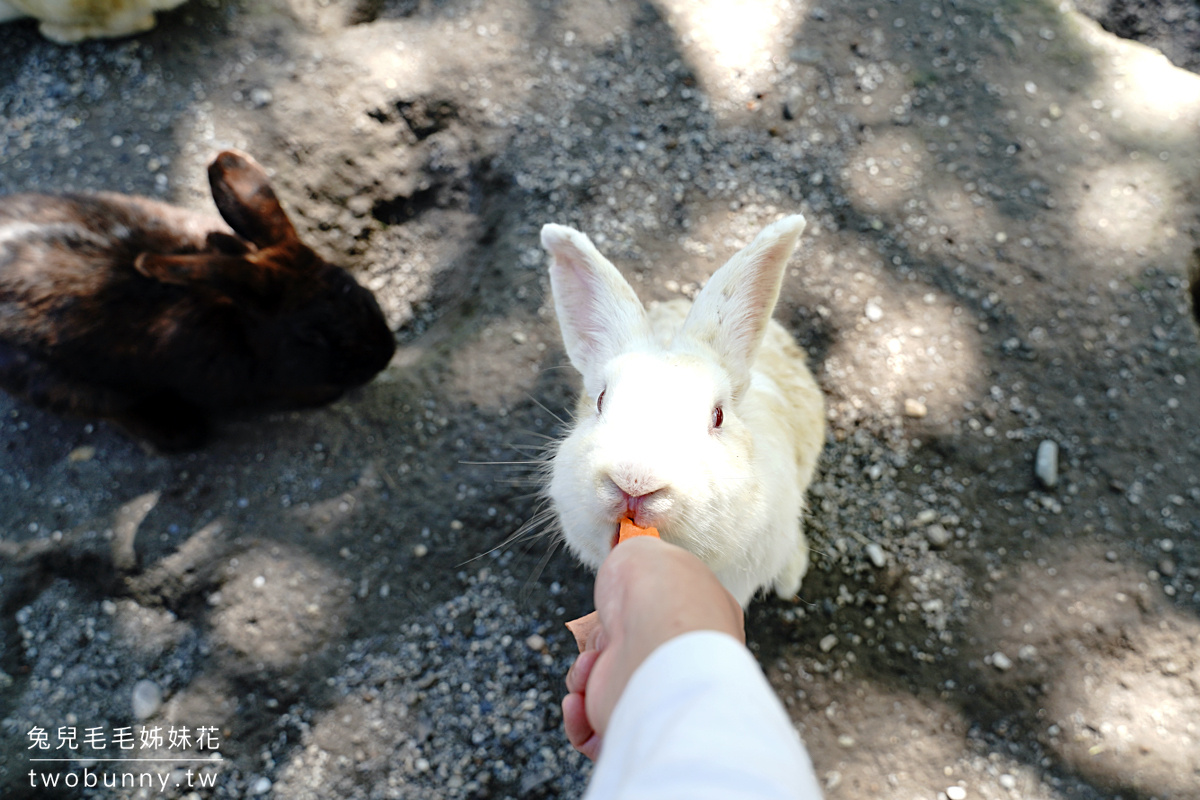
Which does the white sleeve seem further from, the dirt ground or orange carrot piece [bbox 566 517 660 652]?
the dirt ground

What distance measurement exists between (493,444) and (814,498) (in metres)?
1.55

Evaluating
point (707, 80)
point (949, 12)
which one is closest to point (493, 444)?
point (707, 80)

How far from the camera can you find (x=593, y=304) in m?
2.27

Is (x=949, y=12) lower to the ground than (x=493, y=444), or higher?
higher

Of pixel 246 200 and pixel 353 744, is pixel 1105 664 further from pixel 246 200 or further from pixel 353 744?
pixel 246 200

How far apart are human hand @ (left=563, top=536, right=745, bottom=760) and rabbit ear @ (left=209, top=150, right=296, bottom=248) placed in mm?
2467

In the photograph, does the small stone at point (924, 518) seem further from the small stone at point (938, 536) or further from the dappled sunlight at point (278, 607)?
the dappled sunlight at point (278, 607)

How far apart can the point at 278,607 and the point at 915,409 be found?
306 cm

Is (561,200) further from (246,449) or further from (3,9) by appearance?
(3,9)

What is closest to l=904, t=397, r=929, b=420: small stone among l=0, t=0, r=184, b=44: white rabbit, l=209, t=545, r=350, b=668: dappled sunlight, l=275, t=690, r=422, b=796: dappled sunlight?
l=275, t=690, r=422, b=796: dappled sunlight

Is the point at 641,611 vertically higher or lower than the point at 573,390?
higher

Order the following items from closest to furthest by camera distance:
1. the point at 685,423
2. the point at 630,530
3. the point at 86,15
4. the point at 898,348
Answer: the point at 630,530
the point at 685,423
the point at 898,348
the point at 86,15

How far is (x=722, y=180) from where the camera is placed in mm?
3709

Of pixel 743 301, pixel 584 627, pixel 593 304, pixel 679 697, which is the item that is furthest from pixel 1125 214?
pixel 679 697
